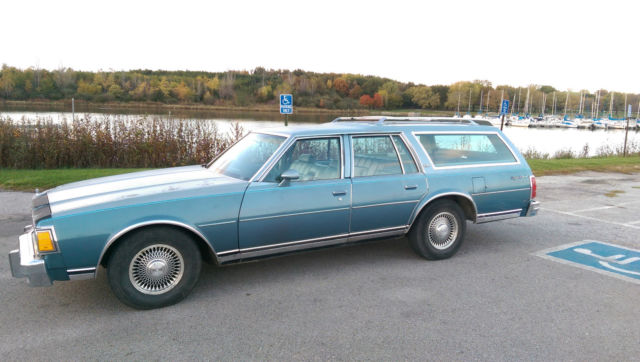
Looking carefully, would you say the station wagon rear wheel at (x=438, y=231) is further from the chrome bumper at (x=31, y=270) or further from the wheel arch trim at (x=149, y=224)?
the chrome bumper at (x=31, y=270)

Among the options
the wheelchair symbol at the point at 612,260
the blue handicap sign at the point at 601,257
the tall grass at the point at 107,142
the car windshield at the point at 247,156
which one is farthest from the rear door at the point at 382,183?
the tall grass at the point at 107,142

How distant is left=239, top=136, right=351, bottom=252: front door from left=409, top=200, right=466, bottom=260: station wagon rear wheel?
1055 mm

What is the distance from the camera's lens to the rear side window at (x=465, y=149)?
5.49 meters

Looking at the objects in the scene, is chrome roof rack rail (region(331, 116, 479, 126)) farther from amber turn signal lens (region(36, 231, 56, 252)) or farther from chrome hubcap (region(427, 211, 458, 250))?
amber turn signal lens (region(36, 231, 56, 252))

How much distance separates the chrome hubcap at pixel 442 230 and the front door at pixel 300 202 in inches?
48.9

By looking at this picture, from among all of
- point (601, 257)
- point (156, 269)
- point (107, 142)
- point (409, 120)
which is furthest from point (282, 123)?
point (156, 269)

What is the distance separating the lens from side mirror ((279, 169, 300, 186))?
4305 millimetres

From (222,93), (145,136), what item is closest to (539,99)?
(222,93)

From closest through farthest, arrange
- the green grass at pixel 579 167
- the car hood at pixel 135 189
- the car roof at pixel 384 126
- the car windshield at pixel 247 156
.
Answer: the car hood at pixel 135 189, the car windshield at pixel 247 156, the car roof at pixel 384 126, the green grass at pixel 579 167

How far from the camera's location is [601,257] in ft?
18.7

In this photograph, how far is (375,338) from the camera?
136 inches

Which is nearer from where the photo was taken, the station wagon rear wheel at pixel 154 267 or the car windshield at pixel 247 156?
the station wagon rear wheel at pixel 154 267

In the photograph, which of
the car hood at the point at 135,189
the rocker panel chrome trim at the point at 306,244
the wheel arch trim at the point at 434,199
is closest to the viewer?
the car hood at the point at 135,189

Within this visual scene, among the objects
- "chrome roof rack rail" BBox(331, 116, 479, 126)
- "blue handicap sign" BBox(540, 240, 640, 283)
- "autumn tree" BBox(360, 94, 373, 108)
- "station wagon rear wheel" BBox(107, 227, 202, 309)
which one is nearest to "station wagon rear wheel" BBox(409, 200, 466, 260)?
"chrome roof rack rail" BBox(331, 116, 479, 126)
